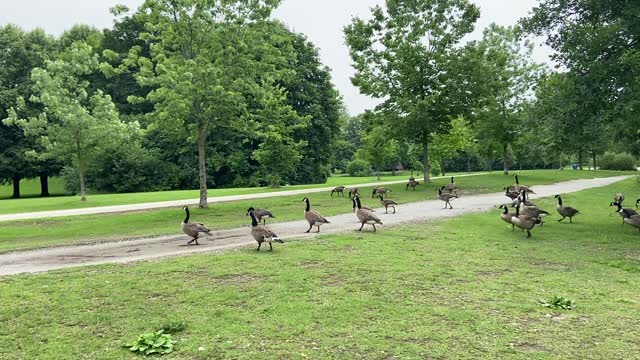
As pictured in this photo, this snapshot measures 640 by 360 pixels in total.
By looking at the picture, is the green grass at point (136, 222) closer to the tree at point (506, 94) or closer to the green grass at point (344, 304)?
the green grass at point (344, 304)

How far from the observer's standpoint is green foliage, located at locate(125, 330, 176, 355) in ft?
22.9

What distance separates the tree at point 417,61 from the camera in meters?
41.2

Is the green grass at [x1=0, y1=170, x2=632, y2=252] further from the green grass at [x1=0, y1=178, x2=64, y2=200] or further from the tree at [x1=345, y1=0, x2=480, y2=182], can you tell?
the green grass at [x1=0, y1=178, x2=64, y2=200]

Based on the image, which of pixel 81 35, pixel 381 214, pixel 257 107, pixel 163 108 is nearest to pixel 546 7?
pixel 381 214

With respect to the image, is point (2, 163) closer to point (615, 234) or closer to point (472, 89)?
point (472, 89)

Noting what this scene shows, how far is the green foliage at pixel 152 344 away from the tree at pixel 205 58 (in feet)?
62.5

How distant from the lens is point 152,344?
279 inches

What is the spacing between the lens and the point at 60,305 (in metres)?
9.27

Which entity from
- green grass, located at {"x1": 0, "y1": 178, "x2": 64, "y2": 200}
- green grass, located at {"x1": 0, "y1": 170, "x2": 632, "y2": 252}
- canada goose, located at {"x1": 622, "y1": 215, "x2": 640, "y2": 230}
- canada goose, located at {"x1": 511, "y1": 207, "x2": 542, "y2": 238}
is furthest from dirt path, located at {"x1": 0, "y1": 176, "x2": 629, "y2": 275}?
green grass, located at {"x1": 0, "y1": 178, "x2": 64, "y2": 200}

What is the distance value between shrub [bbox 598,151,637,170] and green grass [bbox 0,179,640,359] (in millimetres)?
85131

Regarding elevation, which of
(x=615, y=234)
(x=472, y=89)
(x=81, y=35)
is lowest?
(x=615, y=234)

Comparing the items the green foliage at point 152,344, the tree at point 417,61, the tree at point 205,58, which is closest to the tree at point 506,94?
the tree at point 417,61

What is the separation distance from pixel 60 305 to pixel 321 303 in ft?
17.7

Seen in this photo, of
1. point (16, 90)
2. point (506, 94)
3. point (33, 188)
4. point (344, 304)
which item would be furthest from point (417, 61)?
point (33, 188)
